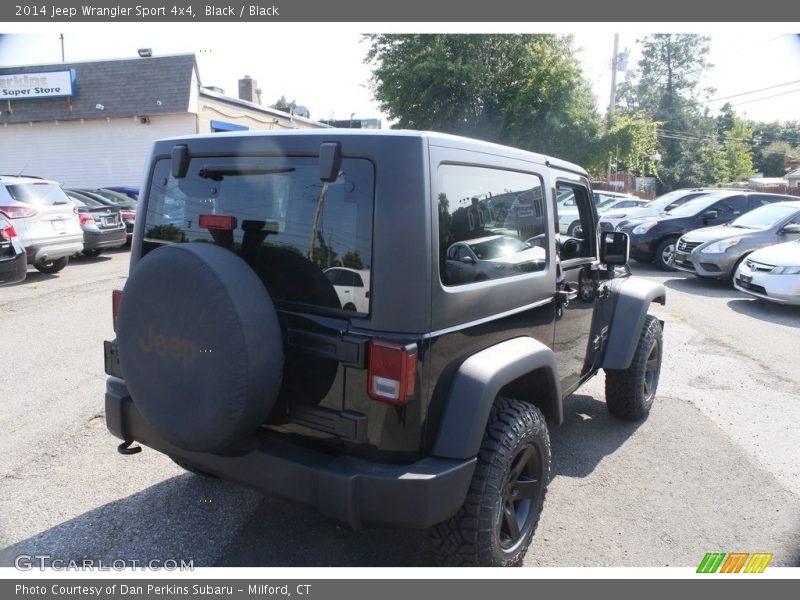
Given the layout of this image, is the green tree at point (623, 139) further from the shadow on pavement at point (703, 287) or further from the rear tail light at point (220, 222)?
the rear tail light at point (220, 222)

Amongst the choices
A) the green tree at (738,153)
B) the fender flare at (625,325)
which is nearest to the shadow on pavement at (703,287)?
the fender flare at (625,325)

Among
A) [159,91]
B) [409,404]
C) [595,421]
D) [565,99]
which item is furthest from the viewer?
[565,99]

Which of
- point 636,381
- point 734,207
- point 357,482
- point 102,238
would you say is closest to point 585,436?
point 636,381

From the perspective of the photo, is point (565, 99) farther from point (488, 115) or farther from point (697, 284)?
point (697, 284)

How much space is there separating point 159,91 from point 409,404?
21608 millimetres

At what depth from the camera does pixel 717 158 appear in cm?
5312

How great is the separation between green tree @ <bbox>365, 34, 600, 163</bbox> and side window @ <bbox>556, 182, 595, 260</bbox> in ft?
66.8

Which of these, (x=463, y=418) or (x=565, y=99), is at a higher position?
(x=565, y=99)

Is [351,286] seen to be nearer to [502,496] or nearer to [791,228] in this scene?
[502,496]

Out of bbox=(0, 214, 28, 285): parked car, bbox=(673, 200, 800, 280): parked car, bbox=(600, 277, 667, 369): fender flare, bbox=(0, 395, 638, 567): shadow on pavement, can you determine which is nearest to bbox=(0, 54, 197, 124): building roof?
bbox=(0, 214, 28, 285): parked car

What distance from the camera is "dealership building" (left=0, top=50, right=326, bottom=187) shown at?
20906 millimetres

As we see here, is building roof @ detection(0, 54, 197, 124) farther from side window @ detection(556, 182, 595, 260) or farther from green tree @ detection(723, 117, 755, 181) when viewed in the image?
green tree @ detection(723, 117, 755, 181)

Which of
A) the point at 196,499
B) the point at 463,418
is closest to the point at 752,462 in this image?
the point at 463,418

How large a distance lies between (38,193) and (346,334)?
1040 cm
